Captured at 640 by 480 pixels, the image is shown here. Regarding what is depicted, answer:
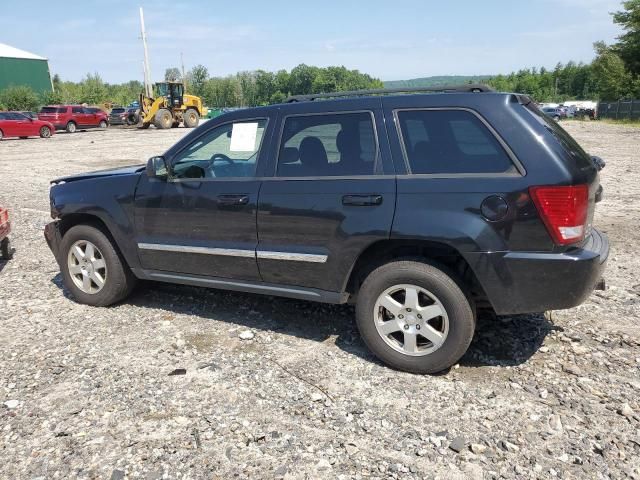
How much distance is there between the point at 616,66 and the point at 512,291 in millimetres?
57728

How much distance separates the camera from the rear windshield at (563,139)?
337 centimetres

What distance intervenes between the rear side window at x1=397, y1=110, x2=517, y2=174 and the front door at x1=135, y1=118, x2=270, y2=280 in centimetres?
118

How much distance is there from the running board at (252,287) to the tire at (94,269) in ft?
0.71

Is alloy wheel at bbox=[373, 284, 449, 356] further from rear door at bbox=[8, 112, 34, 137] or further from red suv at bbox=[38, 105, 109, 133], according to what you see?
red suv at bbox=[38, 105, 109, 133]

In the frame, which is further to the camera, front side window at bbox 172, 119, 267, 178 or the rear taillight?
front side window at bbox 172, 119, 267, 178

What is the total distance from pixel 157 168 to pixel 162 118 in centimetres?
3167

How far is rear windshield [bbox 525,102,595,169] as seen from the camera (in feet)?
11.1

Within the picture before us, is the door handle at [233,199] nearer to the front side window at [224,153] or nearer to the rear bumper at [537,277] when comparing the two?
the front side window at [224,153]

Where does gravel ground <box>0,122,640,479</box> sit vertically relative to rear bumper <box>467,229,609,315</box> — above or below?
below

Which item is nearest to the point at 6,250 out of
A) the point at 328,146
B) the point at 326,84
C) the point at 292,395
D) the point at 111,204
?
the point at 111,204

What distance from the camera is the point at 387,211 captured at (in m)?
3.49

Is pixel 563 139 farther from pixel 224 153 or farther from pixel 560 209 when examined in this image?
pixel 224 153

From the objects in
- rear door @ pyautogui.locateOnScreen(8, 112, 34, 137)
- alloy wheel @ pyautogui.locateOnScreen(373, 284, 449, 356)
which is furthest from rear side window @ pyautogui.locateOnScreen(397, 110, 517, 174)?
rear door @ pyautogui.locateOnScreen(8, 112, 34, 137)

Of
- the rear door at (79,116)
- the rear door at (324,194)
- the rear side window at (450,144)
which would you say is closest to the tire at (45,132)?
the rear door at (79,116)
